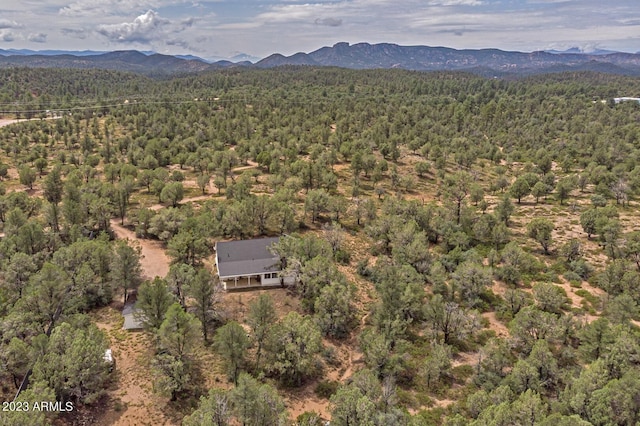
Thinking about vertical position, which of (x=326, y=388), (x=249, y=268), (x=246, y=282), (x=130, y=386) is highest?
(x=249, y=268)

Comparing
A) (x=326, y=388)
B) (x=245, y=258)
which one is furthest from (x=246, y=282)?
(x=326, y=388)

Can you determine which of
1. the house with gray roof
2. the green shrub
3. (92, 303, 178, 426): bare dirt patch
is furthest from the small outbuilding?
the green shrub

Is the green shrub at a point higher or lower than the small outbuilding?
lower

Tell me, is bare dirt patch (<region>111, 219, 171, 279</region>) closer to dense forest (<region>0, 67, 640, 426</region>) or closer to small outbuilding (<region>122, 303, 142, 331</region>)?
dense forest (<region>0, 67, 640, 426</region>)

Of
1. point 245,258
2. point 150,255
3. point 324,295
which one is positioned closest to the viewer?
point 324,295

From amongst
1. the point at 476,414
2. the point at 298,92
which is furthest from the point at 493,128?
the point at 476,414

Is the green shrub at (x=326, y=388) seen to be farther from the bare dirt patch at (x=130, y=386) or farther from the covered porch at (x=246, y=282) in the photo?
the covered porch at (x=246, y=282)

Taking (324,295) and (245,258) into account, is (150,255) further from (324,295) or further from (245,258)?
(324,295)

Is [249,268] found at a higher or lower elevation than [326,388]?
higher
